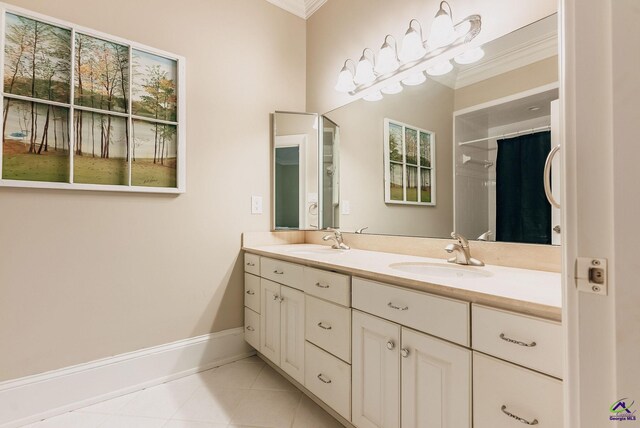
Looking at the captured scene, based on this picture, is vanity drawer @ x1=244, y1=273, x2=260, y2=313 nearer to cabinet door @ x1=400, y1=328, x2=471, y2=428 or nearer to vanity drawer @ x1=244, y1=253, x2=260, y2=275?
vanity drawer @ x1=244, y1=253, x2=260, y2=275

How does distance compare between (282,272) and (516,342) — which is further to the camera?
(282,272)

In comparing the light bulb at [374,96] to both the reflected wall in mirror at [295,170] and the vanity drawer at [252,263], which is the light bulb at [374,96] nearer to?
the reflected wall in mirror at [295,170]

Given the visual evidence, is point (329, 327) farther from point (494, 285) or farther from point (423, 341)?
point (494, 285)

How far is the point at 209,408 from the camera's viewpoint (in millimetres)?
1573

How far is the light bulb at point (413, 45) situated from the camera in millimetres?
1612

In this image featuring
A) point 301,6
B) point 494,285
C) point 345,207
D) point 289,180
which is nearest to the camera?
point 494,285

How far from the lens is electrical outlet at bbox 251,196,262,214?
7.27 feet

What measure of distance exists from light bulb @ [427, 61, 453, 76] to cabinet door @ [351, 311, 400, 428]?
4.15 feet

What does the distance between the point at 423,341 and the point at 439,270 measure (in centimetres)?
47

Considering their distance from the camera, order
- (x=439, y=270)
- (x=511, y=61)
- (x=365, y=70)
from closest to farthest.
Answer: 1. (x=511, y=61)
2. (x=439, y=270)
3. (x=365, y=70)

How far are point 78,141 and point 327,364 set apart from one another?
1.70 meters

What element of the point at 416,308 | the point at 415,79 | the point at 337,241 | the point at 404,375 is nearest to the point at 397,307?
the point at 416,308

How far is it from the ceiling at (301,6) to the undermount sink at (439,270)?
6.97ft

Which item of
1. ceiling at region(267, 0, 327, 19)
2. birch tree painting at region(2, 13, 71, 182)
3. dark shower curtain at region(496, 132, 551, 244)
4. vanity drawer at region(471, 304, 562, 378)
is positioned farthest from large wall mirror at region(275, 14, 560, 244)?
birch tree painting at region(2, 13, 71, 182)
